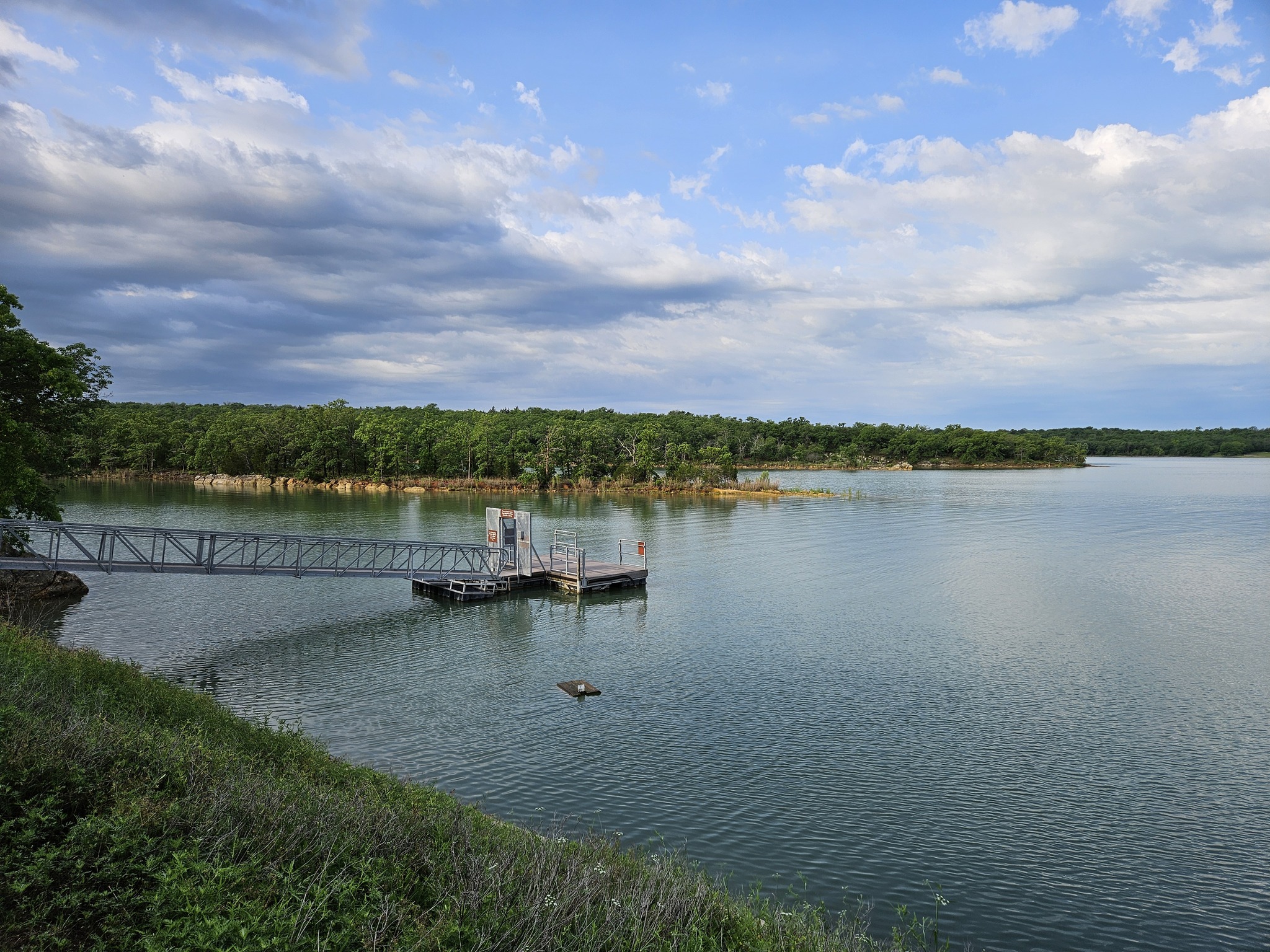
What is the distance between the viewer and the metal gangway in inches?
992

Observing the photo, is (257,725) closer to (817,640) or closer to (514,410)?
(817,640)

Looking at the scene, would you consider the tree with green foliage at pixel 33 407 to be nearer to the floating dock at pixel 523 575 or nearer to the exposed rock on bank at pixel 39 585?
the exposed rock on bank at pixel 39 585

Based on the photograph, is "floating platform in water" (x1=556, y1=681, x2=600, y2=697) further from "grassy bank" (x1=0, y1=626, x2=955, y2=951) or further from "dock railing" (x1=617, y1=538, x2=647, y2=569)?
"dock railing" (x1=617, y1=538, x2=647, y2=569)

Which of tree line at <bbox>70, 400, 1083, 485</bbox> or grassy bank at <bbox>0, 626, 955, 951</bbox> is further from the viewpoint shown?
tree line at <bbox>70, 400, 1083, 485</bbox>

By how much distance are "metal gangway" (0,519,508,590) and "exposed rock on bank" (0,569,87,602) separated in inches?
37.8

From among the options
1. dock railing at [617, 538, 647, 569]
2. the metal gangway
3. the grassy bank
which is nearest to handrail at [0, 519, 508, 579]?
the metal gangway

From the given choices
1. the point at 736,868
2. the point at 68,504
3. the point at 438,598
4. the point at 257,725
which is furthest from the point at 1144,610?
the point at 68,504

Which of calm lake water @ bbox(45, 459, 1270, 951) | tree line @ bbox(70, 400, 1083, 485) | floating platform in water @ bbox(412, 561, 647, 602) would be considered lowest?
calm lake water @ bbox(45, 459, 1270, 951)

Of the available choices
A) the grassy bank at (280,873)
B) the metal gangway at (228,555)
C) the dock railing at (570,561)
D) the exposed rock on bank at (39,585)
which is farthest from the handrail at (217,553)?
the grassy bank at (280,873)

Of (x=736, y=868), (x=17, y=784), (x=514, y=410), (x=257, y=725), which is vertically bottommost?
(x=736, y=868)

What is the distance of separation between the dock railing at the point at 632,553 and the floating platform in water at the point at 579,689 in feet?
57.4

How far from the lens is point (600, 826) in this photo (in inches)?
531

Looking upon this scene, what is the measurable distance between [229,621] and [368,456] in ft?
261

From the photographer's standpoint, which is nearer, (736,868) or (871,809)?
(736,868)
